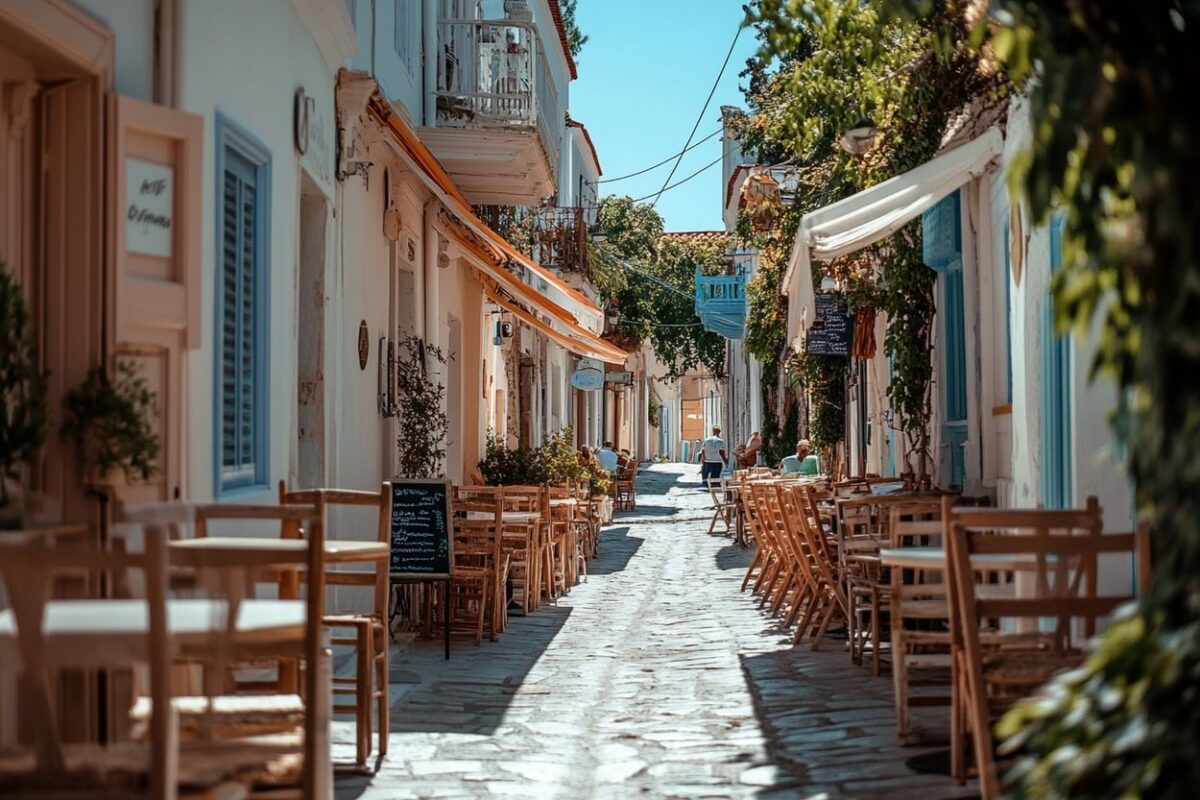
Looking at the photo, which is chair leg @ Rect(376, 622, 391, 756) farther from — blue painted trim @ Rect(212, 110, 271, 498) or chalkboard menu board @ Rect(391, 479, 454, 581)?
chalkboard menu board @ Rect(391, 479, 454, 581)

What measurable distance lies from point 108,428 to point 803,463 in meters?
14.4

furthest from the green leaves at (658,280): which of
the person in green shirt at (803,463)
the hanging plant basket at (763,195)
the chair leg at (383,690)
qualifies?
the chair leg at (383,690)

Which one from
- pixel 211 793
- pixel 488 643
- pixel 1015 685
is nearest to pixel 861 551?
pixel 488 643

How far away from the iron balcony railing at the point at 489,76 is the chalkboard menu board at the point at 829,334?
5.10 m

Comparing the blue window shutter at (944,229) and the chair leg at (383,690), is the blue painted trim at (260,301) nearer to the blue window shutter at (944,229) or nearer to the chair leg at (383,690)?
the chair leg at (383,690)

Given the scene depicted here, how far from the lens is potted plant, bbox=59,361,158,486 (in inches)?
198

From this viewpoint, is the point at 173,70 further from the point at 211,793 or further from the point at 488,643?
the point at 488,643

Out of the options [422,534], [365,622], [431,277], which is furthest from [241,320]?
[431,277]

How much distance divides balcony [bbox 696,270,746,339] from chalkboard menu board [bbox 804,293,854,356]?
1374 cm

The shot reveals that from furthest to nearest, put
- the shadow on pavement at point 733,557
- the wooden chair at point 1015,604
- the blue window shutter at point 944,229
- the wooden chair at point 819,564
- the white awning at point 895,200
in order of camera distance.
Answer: the shadow on pavement at point 733,557
the blue window shutter at point 944,229
the wooden chair at point 819,564
the white awning at point 895,200
the wooden chair at point 1015,604

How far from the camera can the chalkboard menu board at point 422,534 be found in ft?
32.4

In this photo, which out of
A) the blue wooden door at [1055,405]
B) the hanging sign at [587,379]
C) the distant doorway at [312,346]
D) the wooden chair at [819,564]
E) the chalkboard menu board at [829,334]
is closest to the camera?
the blue wooden door at [1055,405]

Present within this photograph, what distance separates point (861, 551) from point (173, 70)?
225 inches

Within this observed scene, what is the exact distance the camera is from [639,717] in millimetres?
7605
